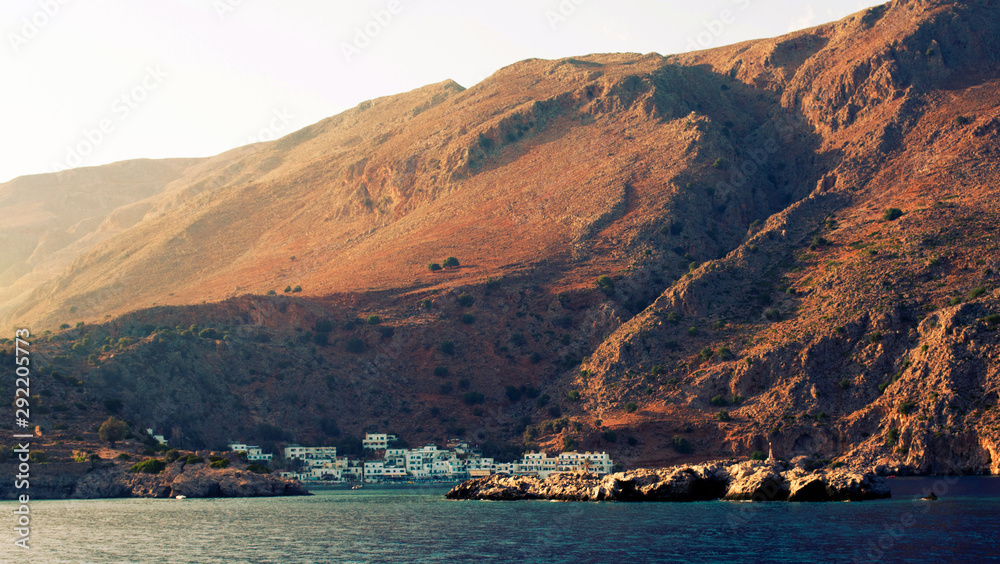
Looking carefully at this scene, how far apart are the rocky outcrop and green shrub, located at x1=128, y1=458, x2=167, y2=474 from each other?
2699 centimetres

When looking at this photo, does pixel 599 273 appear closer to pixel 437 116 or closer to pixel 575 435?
pixel 575 435

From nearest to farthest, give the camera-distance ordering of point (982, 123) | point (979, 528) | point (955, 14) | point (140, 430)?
point (979, 528) → point (140, 430) → point (982, 123) → point (955, 14)

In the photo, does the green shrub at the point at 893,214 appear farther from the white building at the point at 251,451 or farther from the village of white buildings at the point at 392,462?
the white building at the point at 251,451

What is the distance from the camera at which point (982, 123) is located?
110 meters

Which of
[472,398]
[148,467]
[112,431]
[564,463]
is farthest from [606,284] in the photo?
[112,431]

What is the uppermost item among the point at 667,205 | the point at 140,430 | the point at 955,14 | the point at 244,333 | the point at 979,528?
the point at 955,14

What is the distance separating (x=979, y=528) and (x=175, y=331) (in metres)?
82.4

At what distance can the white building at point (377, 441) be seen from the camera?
315ft

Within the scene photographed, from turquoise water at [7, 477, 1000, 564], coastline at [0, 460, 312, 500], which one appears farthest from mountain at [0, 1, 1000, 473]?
turquoise water at [7, 477, 1000, 564]

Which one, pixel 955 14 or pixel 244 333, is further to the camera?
pixel 955 14

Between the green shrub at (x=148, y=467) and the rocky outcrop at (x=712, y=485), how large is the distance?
88.5ft

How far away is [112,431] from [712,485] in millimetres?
48618

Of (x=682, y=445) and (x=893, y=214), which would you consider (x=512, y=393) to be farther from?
(x=893, y=214)

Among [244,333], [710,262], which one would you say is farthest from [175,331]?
[710,262]
